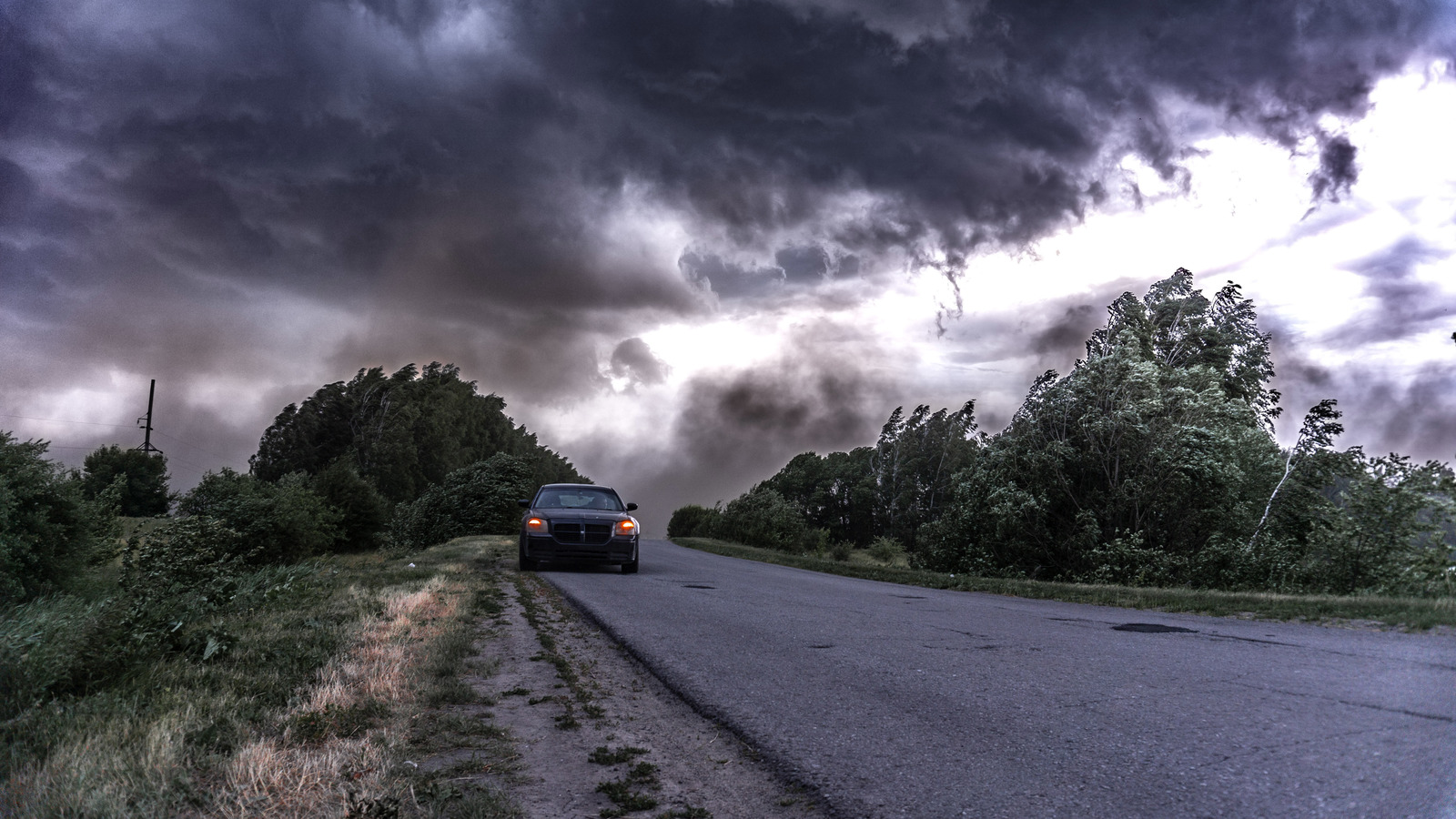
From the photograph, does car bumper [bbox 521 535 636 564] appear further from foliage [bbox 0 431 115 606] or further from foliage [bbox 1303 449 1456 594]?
foliage [bbox 1303 449 1456 594]

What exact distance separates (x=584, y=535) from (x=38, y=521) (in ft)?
43.2

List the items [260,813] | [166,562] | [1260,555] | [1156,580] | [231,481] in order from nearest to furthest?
[260,813] → [1260,555] → [1156,580] → [166,562] → [231,481]

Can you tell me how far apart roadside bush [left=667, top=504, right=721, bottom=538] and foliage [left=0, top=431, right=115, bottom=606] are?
1158 inches

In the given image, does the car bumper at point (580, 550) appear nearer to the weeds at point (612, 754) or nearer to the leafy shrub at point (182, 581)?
the leafy shrub at point (182, 581)


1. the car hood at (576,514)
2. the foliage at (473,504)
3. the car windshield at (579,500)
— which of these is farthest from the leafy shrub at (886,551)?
the car hood at (576,514)

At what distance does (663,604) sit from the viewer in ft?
33.6

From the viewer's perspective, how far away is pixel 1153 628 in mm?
8172

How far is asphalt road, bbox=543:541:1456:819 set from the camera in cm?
323

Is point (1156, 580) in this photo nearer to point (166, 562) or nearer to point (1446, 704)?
point (1446, 704)

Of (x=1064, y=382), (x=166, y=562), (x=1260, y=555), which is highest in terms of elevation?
(x=1064, y=382)

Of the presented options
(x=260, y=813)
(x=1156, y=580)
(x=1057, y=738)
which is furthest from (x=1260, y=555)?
(x=260, y=813)

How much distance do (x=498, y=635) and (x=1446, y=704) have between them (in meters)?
7.31

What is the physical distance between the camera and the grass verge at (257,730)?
3059 mm

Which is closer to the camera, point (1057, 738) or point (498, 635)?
point (1057, 738)
